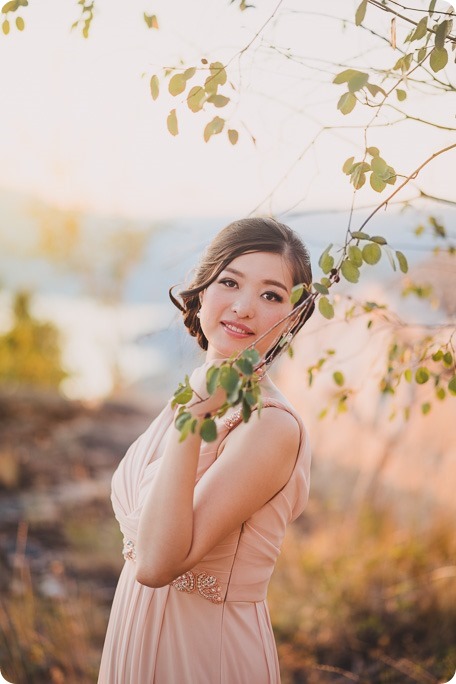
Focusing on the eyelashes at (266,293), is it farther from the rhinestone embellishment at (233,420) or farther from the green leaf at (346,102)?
the green leaf at (346,102)

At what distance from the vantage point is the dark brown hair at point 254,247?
1424mm

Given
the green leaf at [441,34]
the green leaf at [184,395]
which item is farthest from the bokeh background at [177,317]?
the green leaf at [184,395]

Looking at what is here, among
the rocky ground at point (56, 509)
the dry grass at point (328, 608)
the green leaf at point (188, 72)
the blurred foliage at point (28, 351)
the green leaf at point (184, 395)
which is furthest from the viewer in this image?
the blurred foliage at point (28, 351)

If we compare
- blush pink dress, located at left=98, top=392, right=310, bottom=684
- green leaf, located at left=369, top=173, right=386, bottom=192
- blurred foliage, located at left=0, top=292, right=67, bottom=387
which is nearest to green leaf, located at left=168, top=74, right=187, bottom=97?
green leaf, located at left=369, top=173, right=386, bottom=192

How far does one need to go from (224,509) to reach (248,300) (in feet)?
1.33

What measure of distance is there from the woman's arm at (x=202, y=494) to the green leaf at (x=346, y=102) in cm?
54

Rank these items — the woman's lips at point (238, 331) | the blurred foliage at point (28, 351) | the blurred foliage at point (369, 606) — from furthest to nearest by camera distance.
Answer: the blurred foliage at point (28, 351)
the blurred foliage at point (369, 606)
the woman's lips at point (238, 331)

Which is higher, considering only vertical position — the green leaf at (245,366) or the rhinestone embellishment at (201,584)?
the green leaf at (245,366)

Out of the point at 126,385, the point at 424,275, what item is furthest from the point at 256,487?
the point at 126,385

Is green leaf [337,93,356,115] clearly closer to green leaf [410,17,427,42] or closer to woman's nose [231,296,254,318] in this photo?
green leaf [410,17,427,42]

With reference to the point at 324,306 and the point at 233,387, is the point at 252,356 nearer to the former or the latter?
the point at 233,387

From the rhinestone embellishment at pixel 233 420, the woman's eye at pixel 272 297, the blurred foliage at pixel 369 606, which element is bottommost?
the blurred foliage at pixel 369 606

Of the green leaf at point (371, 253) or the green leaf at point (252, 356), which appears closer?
the green leaf at point (252, 356)

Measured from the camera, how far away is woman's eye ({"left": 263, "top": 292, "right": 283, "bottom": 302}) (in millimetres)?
1422
